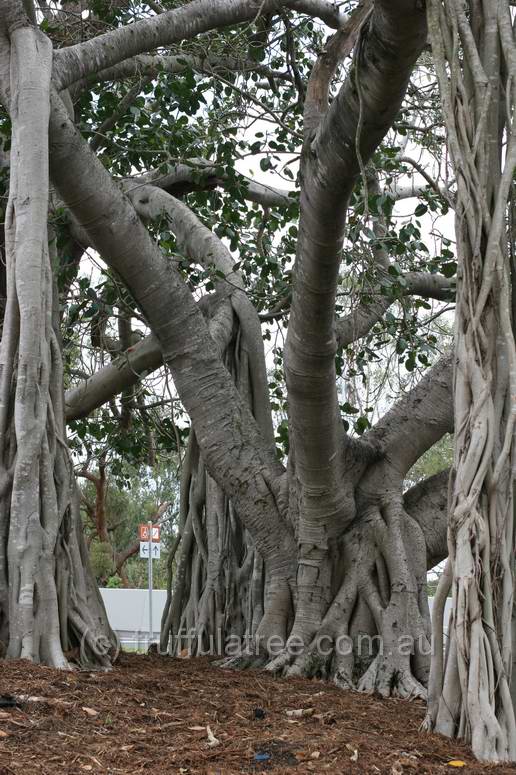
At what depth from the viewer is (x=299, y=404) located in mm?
4207

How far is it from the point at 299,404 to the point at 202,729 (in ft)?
5.01

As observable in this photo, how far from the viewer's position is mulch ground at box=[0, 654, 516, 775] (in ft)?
8.71

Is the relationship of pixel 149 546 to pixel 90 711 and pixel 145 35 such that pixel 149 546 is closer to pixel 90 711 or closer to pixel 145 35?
pixel 145 35

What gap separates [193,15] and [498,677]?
3.79 meters

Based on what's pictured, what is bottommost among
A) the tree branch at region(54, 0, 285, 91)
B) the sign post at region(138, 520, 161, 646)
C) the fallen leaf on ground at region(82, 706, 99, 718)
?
the fallen leaf on ground at region(82, 706, 99, 718)

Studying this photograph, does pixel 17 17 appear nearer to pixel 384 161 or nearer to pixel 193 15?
pixel 193 15

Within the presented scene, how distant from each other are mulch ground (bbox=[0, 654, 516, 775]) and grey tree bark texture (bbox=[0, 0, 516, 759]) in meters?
0.26

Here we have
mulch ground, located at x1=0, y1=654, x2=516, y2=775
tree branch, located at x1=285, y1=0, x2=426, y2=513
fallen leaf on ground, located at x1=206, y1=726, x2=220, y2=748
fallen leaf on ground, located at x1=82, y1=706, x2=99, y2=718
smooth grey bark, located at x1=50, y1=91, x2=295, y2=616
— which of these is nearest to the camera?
mulch ground, located at x1=0, y1=654, x2=516, y2=775

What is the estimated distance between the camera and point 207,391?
4867 millimetres

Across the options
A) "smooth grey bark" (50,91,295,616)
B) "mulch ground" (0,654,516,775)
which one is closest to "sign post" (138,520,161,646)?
"smooth grey bark" (50,91,295,616)

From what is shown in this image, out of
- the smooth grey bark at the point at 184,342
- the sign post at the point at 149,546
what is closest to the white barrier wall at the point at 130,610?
the sign post at the point at 149,546

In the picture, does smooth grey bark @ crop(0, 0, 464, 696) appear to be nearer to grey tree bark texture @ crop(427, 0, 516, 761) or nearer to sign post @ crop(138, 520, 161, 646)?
grey tree bark texture @ crop(427, 0, 516, 761)

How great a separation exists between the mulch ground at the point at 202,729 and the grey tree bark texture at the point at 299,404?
26 cm

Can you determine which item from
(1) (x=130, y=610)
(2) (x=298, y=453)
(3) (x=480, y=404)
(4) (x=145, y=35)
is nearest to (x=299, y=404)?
(2) (x=298, y=453)
